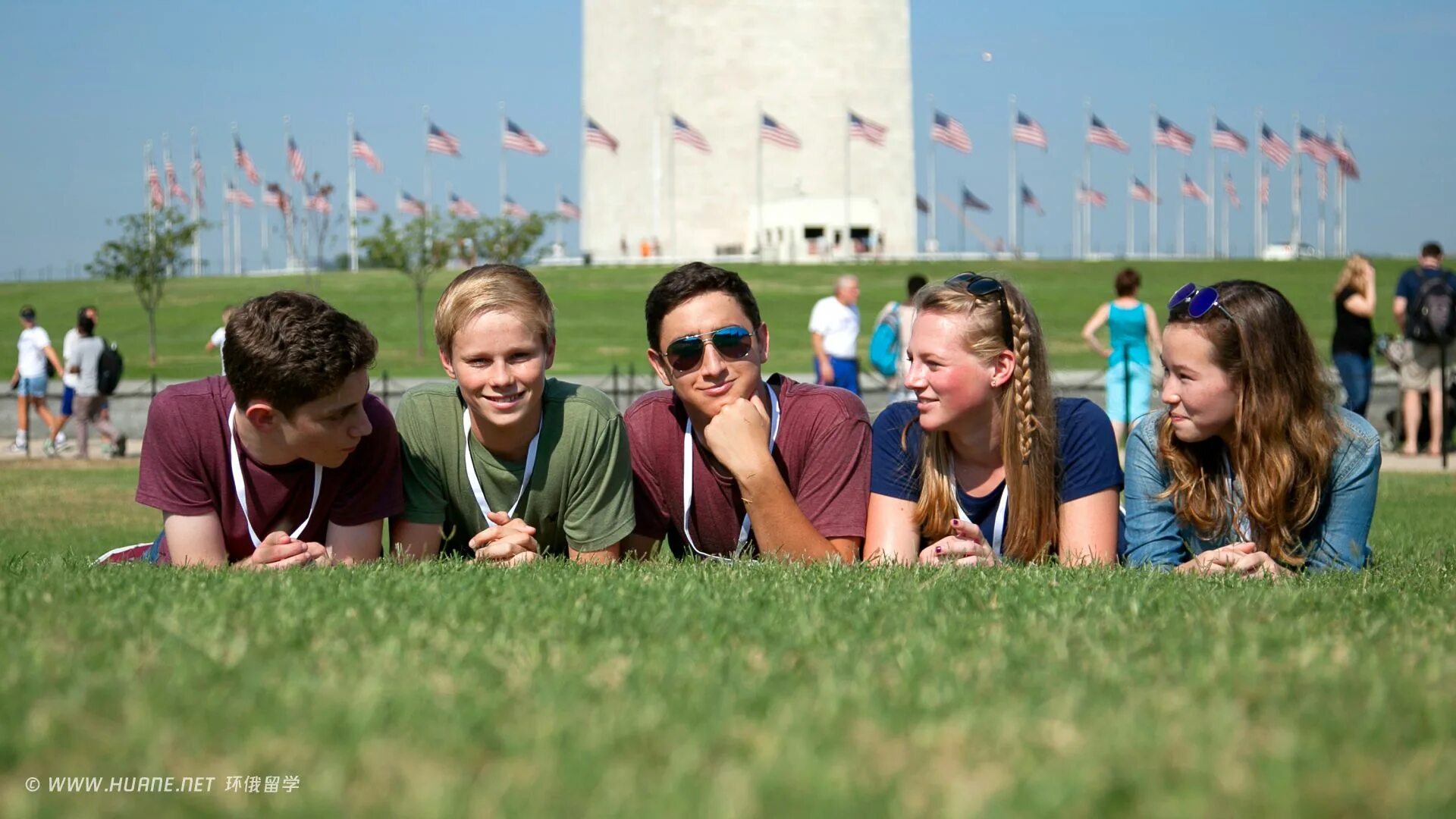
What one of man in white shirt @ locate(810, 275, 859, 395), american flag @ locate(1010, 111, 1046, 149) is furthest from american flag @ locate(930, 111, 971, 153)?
man in white shirt @ locate(810, 275, 859, 395)

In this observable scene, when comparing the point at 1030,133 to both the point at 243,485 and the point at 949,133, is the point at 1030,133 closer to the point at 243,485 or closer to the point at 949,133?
the point at 949,133

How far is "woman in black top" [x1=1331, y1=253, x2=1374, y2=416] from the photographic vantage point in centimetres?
1722

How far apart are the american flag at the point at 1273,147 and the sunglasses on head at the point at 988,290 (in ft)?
208

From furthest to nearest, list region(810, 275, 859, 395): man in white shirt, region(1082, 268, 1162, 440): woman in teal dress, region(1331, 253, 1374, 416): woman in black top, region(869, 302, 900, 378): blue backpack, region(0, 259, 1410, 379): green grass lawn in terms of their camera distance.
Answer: region(0, 259, 1410, 379): green grass lawn < region(810, 275, 859, 395): man in white shirt < region(869, 302, 900, 378): blue backpack < region(1331, 253, 1374, 416): woman in black top < region(1082, 268, 1162, 440): woman in teal dress

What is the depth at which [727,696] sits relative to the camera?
3006 millimetres

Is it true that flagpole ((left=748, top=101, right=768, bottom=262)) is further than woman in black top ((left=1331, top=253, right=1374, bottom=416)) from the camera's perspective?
Yes

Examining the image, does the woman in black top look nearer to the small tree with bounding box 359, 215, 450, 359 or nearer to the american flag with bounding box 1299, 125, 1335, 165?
the small tree with bounding box 359, 215, 450, 359

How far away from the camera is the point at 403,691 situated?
301 cm

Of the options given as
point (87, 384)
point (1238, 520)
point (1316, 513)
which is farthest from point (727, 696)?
point (87, 384)

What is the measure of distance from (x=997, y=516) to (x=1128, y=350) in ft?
36.7

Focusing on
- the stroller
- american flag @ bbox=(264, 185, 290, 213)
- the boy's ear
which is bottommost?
the stroller

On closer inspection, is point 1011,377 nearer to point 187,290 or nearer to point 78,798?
point 78,798

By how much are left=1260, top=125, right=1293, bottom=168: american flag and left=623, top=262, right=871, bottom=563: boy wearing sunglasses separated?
63270 mm

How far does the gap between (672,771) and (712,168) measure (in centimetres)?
8287
